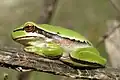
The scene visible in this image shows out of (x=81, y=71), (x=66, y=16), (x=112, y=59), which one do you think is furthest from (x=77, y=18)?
(x=81, y=71)

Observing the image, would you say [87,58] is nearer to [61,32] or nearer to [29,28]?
[61,32]

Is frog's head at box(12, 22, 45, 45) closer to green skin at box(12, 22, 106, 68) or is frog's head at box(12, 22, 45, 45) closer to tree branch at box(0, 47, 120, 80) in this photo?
green skin at box(12, 22, 106, 68)

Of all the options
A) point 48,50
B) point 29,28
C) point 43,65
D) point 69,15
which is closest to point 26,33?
point 29,28

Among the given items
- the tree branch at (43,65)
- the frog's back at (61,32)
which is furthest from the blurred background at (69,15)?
the tree branch at (43,65)

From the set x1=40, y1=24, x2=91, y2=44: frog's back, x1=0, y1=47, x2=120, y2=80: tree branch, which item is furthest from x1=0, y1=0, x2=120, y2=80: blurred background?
x1=0, y1=47, x2=120, y2=80: tree branch

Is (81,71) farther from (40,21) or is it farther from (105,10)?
(105,10)

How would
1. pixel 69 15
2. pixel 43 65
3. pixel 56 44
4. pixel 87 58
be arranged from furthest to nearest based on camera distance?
1. pixel 69 15
2. pixel 56 44
3. pixel 87 58
4. pixel 43 65
